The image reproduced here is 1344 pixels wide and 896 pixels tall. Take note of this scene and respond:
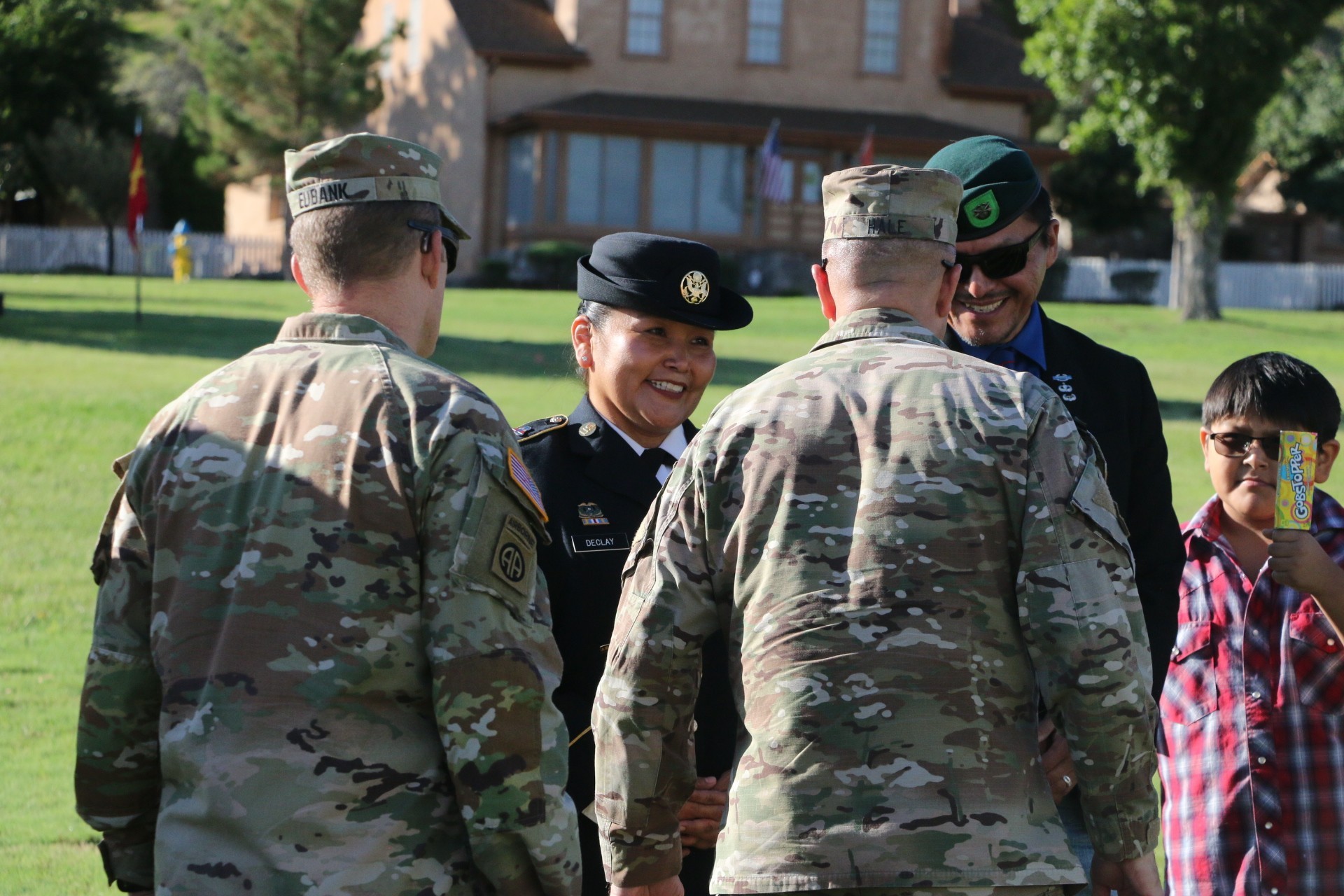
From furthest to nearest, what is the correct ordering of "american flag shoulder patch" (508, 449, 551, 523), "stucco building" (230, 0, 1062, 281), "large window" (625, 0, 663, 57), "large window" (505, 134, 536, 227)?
1. "large window" (625, 0, 663, 57)
2. "stucco building" (230, 0, 1062, 281)
3. "large window" (505, 134, 536, 227)
4. "american flag shoulder patch" (508, 449, 551, 523)

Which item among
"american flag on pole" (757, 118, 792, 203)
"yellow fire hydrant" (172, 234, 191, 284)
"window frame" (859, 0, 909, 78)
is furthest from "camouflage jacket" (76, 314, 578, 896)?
"window frame" (859, 0, 909, 78)

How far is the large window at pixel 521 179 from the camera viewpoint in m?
37.1

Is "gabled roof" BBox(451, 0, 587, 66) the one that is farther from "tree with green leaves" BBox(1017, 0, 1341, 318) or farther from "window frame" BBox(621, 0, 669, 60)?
"tree with green leaves" BBox(1017, 0, 1341, 318)

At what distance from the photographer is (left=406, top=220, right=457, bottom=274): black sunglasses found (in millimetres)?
2910

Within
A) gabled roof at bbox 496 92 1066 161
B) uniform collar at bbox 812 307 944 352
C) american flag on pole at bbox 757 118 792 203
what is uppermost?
gabled roof at bbox 496 92 1066 161

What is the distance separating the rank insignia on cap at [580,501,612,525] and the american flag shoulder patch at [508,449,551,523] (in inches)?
37.1

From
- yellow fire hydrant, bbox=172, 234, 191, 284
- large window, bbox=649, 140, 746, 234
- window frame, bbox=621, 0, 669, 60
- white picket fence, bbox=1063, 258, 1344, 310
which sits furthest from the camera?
white picket fence, bbox=1063, 258, 1344, 310

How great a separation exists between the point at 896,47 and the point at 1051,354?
3781cm

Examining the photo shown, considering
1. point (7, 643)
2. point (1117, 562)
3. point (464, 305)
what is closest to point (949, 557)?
point (1117, 562)

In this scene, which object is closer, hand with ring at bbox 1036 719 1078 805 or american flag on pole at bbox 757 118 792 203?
hand with ring at bbox 1036 719 1078 805

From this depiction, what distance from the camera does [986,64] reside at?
4084 cm

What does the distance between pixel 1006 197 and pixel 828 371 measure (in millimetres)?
1132

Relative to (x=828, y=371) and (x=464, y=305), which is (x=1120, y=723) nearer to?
(x=828, y=371)

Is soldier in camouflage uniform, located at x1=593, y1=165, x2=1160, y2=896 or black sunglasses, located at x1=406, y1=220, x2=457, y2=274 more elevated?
black sunglasses, located at x1=406, y1=220, x2=457, y2=274
